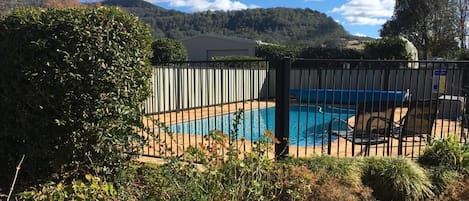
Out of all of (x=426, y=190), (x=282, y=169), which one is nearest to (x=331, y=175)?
(x=282, y=169)

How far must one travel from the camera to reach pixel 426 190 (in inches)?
148

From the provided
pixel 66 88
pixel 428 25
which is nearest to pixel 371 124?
pixel 66 88

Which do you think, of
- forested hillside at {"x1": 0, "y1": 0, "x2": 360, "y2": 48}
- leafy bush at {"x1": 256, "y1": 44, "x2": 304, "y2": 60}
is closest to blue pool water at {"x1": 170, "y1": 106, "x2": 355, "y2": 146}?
leafy bush at {"x1": 256, "y1": 44, "x2": 304, "y2": 60}

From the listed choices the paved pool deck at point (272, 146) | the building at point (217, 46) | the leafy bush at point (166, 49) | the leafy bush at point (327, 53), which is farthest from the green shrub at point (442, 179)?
the building at point (217, 46)

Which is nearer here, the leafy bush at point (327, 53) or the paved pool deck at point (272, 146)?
the paved pool deck at point (272, 146)

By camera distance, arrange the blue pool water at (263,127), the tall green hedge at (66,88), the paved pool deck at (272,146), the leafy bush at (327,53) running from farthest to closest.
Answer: the leafy bush at (327,53) < the blue pool water at (263,127) < the paved pool deck at (272,146) < the tall green hedge at (66,88)

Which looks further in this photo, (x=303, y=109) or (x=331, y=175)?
(x=303, y=109)

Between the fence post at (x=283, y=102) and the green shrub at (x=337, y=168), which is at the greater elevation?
the fence post at (x=283, y=102)

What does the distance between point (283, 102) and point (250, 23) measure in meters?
40.7

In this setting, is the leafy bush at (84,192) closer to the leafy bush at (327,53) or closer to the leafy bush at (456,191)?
the leafy bush at (456,191)

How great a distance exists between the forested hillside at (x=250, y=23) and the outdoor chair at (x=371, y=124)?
35.1 metres

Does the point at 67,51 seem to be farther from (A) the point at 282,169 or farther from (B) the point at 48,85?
(A) the point at 282,169

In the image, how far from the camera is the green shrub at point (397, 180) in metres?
3.69

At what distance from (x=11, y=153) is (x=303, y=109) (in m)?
12.0
